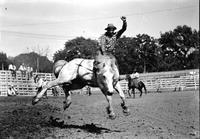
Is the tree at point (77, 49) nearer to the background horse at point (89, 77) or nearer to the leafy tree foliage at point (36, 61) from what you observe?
the leafy tree foliage at point (36, 61)

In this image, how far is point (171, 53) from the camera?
95.9 m

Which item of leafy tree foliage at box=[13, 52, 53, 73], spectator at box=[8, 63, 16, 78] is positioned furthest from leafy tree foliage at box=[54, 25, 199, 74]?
spectator at box=[8, 63, 16, 78]

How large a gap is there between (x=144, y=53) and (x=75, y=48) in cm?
2781

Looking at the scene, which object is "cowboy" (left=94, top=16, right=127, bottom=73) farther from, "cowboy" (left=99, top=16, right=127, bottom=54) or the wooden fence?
the wooden fence

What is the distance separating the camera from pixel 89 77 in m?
8.77

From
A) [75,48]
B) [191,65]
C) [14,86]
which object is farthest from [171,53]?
[14,86]

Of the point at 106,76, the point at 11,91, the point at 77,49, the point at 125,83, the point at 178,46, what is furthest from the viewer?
the point at 178,46

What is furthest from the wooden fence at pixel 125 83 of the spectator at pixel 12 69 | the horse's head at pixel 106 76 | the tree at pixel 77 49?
the tree at pixel 77 49

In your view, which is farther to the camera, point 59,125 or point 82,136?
point 59,125

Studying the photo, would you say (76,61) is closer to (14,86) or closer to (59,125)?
(59,125)

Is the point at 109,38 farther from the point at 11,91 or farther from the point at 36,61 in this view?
the point at 36,61

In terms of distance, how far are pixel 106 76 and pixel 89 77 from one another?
2.40 ft

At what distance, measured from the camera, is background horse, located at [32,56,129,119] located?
823cm

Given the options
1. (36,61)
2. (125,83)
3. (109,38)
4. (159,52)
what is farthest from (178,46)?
(109,38)
